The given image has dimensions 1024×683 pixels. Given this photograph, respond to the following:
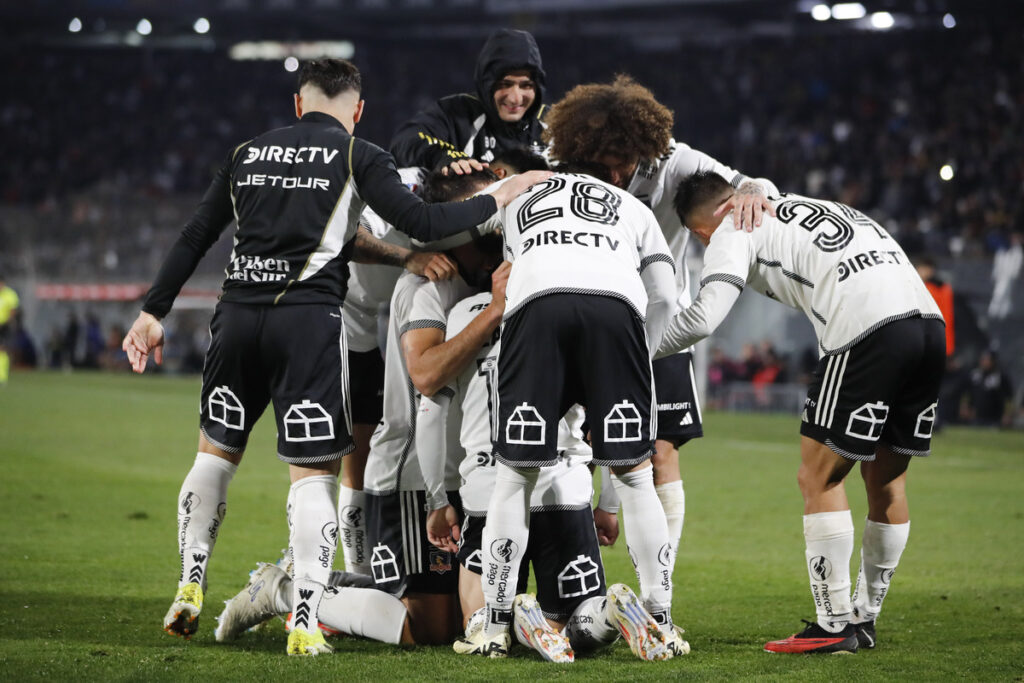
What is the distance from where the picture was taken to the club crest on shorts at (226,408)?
4.36 meters

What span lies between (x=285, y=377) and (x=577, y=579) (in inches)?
53.8

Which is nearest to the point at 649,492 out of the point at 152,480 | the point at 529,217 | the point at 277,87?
the point at 529,217

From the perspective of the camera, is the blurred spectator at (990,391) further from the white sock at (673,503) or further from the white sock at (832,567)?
the white sock at (832,567)

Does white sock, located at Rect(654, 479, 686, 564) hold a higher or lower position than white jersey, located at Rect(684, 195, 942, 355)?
lower

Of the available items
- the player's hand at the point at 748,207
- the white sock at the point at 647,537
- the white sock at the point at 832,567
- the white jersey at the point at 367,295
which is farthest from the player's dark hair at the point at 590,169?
the white sock at the point at 832,567

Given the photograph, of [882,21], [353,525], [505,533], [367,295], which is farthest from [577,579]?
[882,21]

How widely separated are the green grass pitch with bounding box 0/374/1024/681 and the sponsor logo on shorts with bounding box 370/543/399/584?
333 millimetres

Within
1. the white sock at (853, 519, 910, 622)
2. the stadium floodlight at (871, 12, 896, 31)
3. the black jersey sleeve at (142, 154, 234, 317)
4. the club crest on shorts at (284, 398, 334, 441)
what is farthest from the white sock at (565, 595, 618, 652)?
the stadium floodlight at (871, 12, 896, 31)

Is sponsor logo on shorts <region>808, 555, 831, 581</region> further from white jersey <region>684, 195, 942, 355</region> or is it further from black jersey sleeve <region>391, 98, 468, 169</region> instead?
black jersey sleeve <region>391, 98, 468, 169</region>

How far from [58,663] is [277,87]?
35069 mm

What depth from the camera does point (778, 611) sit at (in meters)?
5.30

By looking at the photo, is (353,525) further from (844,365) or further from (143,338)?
(844,365)

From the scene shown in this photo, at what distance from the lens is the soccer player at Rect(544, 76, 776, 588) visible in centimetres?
474

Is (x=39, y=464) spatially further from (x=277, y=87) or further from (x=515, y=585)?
(x=277, y=87)
